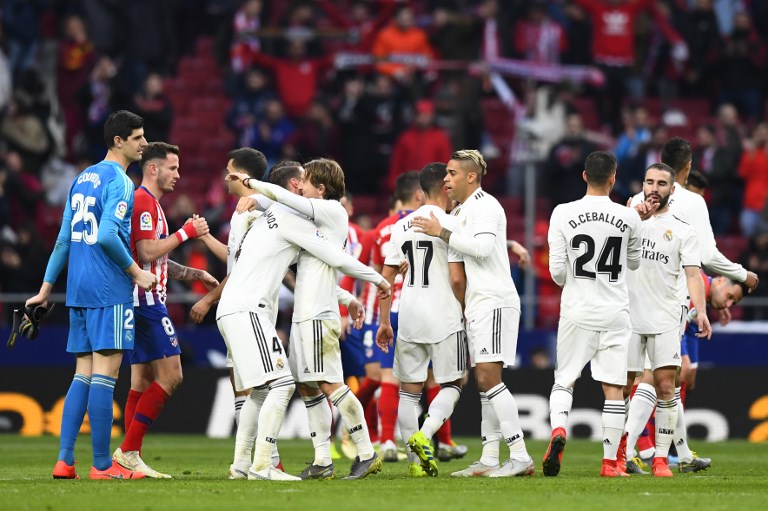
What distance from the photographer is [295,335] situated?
11.0m

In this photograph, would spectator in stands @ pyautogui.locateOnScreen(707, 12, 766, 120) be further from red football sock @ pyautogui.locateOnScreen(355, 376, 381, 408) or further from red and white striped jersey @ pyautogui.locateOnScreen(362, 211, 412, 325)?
red football sock @ pyautogui.locateOnScreen(355, 376, 381, 408)

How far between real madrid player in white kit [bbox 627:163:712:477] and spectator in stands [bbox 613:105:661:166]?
406 inches

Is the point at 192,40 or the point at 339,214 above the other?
the point at 192,40

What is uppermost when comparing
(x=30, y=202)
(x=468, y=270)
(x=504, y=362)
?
(x=30, y=202)

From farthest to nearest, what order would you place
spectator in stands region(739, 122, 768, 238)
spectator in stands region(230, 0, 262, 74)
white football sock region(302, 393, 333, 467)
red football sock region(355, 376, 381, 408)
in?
spectator in stands region(230, 0, 262, 74) < spectator in stands region(739, 122, 768, 238) < red football sock region(355, 376, 381, 408) < white football sock region(302, 393, 333, 467)

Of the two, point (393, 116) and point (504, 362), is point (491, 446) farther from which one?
point (393, 116)

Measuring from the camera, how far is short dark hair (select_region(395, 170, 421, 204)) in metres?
14.1

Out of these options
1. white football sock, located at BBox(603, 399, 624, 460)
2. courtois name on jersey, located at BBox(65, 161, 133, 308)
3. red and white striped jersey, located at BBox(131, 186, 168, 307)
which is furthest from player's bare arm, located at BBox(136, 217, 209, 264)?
white football sock, located at BBox(603, 399, 624, 460)

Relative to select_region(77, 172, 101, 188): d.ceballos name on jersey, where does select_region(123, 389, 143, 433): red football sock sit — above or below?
below

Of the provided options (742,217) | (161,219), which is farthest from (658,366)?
(742,217)

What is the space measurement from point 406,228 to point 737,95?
15.1 meters

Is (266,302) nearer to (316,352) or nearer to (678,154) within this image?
(316,352)

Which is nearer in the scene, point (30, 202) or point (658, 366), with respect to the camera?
point (658, 366)

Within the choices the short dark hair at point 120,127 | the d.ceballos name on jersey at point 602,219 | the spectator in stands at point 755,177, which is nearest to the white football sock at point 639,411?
the d.ceballos name on jersey at point 602,219
